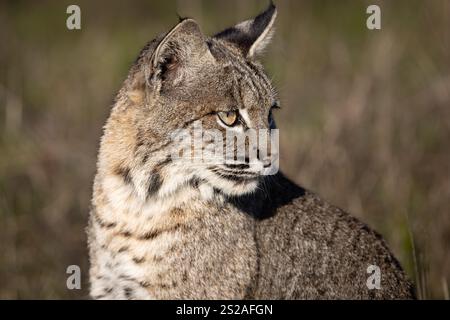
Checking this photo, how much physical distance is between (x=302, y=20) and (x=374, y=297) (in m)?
7.17

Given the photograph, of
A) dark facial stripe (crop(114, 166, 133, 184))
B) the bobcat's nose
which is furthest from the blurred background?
the bobcat's nose

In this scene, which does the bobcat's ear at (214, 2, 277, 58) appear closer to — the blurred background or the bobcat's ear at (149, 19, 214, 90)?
the bobcat's ear at (149, 19, 214, 90)

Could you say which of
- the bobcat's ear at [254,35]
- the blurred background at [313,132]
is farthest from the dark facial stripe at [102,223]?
the bobcat's ear at [254,35]

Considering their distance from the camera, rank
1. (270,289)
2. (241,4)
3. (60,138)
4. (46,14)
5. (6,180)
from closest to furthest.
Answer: (270,289), (6,180), (60,138), (241,4), (46,14)

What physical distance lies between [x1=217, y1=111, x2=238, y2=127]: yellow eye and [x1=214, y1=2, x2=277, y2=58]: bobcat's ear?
0.71m

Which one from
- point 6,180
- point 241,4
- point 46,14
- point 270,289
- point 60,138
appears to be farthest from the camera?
point 46,14

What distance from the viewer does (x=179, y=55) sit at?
5691mm

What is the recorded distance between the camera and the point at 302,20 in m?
12.6

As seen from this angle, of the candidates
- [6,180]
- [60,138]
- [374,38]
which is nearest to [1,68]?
[60,138]

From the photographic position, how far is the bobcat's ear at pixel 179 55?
549 centimetres

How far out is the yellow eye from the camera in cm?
561

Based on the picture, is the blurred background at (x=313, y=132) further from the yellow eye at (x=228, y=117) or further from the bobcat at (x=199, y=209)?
the yellow eye at (x=228, y=117)

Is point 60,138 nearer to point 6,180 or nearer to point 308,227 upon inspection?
point 6,180

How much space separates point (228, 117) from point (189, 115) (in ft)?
0.88
